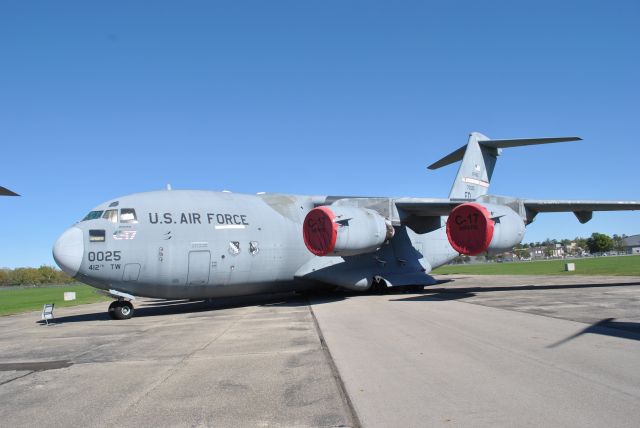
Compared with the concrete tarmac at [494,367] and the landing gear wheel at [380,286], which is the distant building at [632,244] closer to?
the landing gear wheel at [380,286]

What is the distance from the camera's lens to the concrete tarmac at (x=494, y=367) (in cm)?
394

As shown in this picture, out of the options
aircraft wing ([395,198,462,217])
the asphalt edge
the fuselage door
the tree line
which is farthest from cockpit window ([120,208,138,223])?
the tree line

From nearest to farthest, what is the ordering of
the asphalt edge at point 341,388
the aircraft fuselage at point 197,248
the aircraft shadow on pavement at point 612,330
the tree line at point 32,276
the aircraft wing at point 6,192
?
the asphalt edge at point 341,388 → the aircraft shadow on pavement at point 612,330 → the aircraft wing at point 6,192 → the aircraft fuselage at point 197,248 → the tree line at point 32,276

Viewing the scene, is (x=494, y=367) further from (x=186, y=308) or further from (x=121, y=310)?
(x=186, y=308)

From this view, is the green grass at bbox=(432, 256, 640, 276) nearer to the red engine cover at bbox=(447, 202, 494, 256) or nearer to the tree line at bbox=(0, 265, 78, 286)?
the red engine cover at bbox=(447, 202, 494, 256)

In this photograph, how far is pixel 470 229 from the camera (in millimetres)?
13906

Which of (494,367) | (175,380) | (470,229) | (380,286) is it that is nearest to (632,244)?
(380,286)

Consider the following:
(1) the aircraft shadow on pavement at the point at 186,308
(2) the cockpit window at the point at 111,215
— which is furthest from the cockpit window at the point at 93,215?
(1) the aircraft shadow on pavement at the point at 186,308

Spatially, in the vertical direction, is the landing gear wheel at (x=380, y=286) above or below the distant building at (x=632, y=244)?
above

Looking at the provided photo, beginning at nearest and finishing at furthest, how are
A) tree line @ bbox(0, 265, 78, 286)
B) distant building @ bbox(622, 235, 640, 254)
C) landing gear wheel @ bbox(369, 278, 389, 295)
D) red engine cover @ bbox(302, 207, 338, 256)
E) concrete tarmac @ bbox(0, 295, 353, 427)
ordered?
concrete tarmac @ bbox(0, 295, 353, 427) < red engine cover @ bbox(302, 207, 338, 256) < landing gear wheel @ bbox(369, 278, 389, 295) < tree line @ bbox(0, 265, 78, 286) < distant building @ bbox(622, 235, 640, 254)

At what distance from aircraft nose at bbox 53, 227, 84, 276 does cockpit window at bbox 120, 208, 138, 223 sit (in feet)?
3.95

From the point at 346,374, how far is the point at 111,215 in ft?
33.2

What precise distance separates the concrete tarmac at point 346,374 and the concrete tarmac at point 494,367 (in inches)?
0.8

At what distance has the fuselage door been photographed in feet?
46.1
